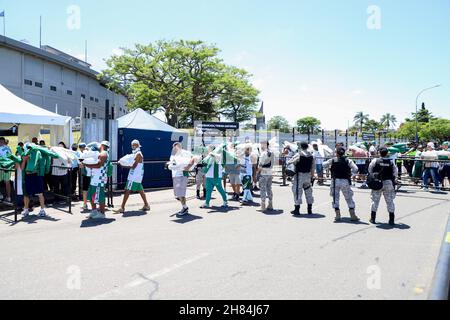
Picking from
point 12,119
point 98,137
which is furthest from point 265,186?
point 12,119

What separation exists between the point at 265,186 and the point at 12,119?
8.12 meters

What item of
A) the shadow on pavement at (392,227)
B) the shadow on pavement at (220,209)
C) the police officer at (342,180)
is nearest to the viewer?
the shadow on pavement at (392,227)

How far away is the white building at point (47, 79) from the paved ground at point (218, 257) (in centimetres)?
2419

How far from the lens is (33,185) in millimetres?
8531

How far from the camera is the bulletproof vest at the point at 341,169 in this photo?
7.97 metres

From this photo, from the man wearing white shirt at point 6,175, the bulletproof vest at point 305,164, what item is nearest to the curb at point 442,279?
the bulletproof vest at point 305,164

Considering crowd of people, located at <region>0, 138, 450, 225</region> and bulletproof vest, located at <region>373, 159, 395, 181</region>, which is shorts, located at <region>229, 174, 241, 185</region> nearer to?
crowd of people, located at <region>0, 138, 450, 225</region>

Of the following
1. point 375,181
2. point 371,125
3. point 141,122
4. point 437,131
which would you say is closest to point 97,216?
point 375,181

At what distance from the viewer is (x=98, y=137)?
13.0 meters

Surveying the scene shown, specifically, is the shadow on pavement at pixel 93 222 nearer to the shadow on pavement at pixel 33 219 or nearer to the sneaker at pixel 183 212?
the shadow on pavement at pixel 33 219

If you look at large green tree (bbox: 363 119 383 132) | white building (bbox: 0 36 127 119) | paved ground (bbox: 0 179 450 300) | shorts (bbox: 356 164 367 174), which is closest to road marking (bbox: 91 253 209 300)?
paved ground (bbox: 0 179 450 300)

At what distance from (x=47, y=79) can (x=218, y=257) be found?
3885 cm

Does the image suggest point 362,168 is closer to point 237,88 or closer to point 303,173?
point 303,173

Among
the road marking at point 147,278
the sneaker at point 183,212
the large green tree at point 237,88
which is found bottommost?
the road marking at point 147,278
